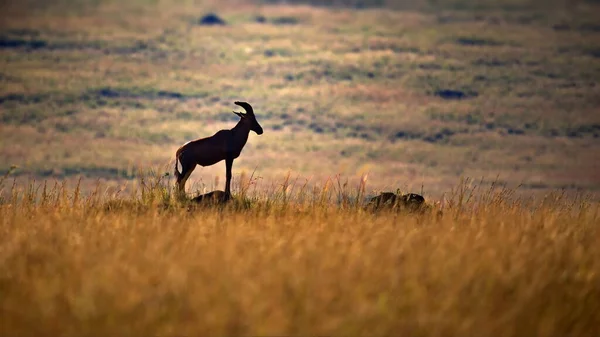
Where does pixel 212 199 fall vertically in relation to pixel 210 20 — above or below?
below

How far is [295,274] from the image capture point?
9.93 meters

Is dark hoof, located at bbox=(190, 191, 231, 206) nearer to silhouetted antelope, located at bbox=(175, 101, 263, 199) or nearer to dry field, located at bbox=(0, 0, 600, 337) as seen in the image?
dry field, located at bbox=(0, 0, 600, 337)

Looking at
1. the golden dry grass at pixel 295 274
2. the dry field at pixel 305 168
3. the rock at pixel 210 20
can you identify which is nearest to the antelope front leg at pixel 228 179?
the dry field at pixel 305 168

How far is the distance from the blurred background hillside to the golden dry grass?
48321 millimetres

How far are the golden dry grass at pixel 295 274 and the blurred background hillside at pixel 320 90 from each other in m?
48.3

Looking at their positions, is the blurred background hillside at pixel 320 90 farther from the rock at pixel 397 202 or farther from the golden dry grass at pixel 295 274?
the golden dry grass at pixel 295 274

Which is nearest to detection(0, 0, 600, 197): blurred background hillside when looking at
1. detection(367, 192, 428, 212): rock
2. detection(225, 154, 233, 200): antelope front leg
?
detection(367, 192, 428, 212): rock

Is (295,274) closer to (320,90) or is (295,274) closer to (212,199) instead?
(212,199)

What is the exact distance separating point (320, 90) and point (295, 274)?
10285 centimetres

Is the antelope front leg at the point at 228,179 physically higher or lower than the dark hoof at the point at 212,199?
higher

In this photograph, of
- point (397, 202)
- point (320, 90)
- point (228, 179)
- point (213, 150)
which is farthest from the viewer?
point (320, 90)

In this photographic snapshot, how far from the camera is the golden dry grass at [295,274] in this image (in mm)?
8984

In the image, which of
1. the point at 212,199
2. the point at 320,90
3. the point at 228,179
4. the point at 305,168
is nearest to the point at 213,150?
the point at 228,179

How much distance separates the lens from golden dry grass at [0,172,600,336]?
8984 millimetres
